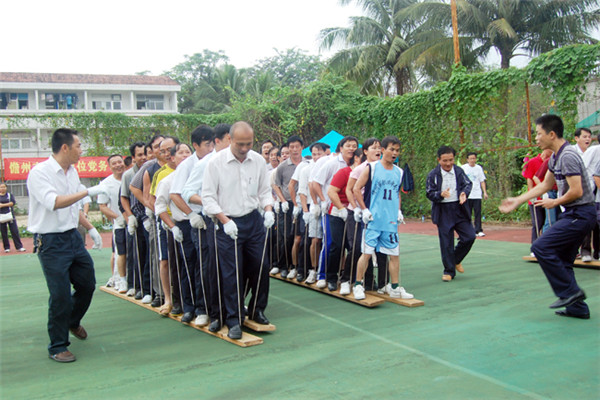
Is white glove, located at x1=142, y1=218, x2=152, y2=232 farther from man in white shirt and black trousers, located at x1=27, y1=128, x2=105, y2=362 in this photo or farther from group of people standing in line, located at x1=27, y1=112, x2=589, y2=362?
man in white shirt and black trousers, located at x1=27, y1=128, x2=105, y2=362

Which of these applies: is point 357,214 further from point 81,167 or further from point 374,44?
point 374,44

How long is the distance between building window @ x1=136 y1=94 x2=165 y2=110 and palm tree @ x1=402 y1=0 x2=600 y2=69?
91.9 ft

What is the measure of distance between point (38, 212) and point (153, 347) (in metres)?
1.58

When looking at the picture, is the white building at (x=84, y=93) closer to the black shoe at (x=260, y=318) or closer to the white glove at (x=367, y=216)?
the white glove at (x=367, y=216)

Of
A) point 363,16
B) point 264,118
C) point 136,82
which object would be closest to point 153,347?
point 264,118

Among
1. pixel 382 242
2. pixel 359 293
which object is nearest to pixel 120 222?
pixel 359 293

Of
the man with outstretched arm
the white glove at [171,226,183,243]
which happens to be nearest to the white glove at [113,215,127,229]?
the white glove at [171,226,183,243]

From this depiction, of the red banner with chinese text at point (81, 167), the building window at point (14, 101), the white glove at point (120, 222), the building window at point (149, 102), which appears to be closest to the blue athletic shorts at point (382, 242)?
the white glove at point (120, 222)

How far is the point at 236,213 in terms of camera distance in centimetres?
496

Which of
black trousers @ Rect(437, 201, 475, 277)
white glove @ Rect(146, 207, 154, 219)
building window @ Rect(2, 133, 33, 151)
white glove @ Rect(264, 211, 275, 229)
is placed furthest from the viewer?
building window @ Rect(2, 133, 33, 151)

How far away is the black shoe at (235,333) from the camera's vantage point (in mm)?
4805

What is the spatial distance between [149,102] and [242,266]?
42197 mm

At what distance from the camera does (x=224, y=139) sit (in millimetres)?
5539

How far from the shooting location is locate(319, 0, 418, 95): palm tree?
75.0 ft
